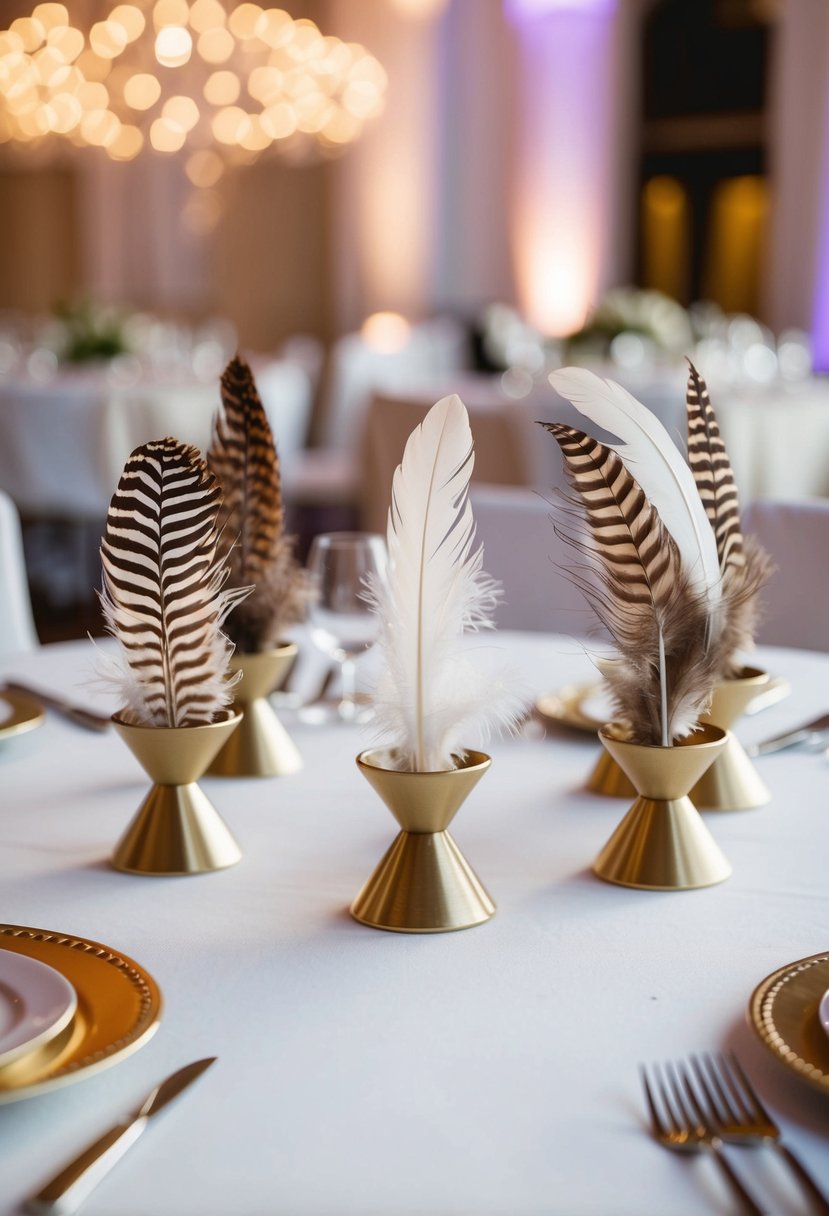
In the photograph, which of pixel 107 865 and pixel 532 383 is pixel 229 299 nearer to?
pixel 532 383

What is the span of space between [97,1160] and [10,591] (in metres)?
1.60

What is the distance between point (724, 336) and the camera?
5898 mm

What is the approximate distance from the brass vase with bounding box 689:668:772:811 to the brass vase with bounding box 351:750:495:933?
0.32 meters

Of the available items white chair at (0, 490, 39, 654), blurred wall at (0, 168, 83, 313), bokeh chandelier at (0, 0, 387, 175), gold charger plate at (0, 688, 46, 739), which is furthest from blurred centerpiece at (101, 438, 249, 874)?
blurred wall at (0, 168, 83, 313)

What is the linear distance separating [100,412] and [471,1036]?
4.45m

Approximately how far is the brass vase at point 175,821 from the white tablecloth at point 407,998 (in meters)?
0.02

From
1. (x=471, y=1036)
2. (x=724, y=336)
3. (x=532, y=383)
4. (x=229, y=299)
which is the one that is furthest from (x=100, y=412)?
(x=229, y=299)

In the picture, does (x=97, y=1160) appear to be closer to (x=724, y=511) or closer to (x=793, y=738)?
(x=724, y=511)

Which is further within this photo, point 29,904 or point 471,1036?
point 29,904

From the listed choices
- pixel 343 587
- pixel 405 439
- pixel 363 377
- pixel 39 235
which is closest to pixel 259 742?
pixel 343 587

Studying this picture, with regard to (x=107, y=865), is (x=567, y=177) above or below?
above

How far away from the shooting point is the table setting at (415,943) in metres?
0.68

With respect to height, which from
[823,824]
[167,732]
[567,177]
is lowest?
[823,824]

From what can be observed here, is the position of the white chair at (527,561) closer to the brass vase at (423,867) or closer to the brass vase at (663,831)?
the brass vase at (663,831)
